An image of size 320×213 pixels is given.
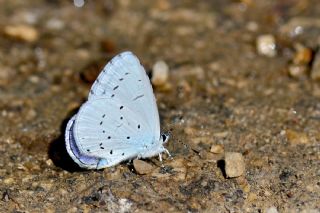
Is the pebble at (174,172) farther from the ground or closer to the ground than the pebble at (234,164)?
closer to the ground

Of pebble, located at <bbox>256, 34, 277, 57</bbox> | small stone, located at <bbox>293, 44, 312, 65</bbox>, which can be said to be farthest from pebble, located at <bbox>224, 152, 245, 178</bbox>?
pebble, located at <bbox>256, 34, 277, 57</bbox>

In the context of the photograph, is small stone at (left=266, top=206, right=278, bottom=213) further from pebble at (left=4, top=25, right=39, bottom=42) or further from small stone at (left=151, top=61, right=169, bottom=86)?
pebble at (left=4, top=25, right=39, bottom=42)

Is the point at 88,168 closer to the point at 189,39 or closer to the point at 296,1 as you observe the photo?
the point at 189,39

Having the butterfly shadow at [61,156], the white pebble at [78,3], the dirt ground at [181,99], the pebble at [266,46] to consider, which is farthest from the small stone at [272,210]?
the white pebble at [78,3]

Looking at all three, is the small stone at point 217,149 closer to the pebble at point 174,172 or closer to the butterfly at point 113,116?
the pebble at point 174,172

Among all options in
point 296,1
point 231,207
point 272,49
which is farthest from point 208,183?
A: point 296,1

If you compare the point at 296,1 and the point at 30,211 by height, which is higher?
the point at 296,1
